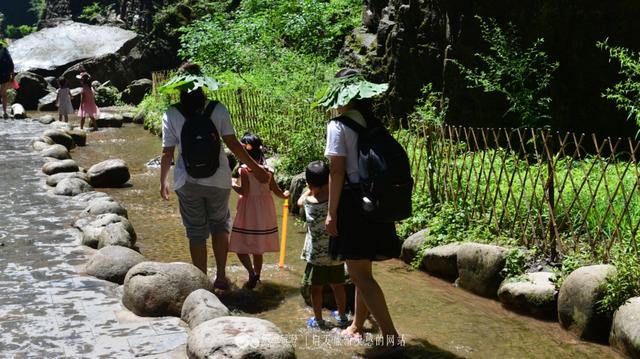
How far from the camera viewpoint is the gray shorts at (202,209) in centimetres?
555

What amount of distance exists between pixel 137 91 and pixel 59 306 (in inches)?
869

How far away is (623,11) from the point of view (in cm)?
1053

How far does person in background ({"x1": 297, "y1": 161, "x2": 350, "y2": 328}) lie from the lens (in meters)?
5.18

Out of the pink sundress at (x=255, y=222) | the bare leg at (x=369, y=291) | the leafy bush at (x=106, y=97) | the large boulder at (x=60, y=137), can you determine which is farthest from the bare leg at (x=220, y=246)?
the leafy bush at (x=106, y=97)

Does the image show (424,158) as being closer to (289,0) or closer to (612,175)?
(612,175)

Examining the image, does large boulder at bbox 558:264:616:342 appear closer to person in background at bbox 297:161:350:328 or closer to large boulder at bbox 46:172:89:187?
person in background at bbox 297:161:350:328

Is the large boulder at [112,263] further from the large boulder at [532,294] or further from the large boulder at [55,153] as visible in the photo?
the large boulder at [55,153]

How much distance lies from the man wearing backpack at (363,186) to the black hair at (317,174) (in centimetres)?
74

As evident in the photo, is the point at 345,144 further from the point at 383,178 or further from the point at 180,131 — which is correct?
the point at 180,131

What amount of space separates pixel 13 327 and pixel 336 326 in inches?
90.2

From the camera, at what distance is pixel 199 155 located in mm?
5363

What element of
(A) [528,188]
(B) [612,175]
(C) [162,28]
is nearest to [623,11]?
(B) [612,175]

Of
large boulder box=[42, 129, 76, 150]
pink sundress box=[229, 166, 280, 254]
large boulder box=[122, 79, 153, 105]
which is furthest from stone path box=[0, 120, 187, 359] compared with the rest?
large boulder box=[122, 79, 153, 105]

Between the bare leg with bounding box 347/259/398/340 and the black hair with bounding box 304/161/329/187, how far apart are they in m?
0.89
